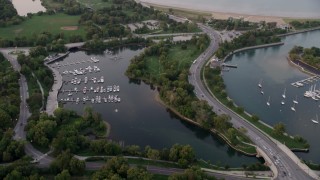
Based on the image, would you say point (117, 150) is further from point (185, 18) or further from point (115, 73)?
point (185, 18)

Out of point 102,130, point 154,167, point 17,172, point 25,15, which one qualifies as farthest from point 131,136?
point 25,15

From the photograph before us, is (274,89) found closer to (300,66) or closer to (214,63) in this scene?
(214,63)

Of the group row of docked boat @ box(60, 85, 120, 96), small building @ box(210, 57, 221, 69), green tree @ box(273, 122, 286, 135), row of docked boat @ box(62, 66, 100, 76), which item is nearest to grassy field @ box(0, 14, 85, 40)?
row of docked boat @ box(62, 66, 100, 76)

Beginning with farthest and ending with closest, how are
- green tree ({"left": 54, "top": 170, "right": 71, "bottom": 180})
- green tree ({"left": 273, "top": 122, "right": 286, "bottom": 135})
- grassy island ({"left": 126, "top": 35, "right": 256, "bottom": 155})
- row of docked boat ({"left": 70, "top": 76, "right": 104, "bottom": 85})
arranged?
row of docked boat ({"left": 70, "top": 76, "right": 104, "bottom": 85}) → grassy island ({"left": 126, "top": 35, "right": 256, "bottom": 155}) → green tree ({"left": 273, "top": 122, "right": 286, "bottom": 135}) → green tree ({"left": 54, "top": 170, "right": 71, "bottom": 180})

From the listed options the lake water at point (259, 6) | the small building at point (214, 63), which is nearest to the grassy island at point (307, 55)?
the small building at point (214, 63)

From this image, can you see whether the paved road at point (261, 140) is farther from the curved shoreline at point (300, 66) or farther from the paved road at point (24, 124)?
the paved road at point (24, 124)

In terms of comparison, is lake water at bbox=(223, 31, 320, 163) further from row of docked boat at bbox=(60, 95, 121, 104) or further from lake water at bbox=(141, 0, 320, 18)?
lake water at bbox=(141, 0, 320, 18)

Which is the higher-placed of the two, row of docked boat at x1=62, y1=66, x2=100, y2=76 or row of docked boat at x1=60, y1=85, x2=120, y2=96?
row of docked boat at x1=62, y1=66, x2=100, y2=76
